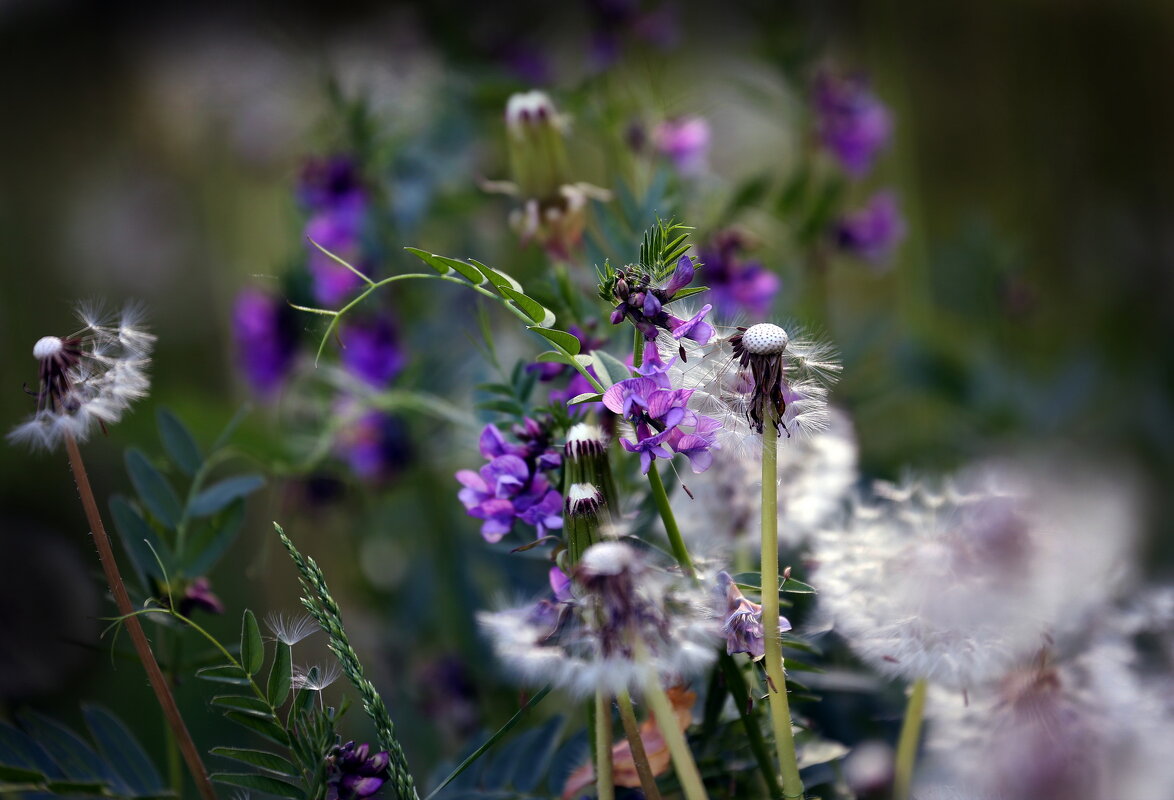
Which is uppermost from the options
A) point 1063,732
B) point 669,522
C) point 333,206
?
point 333,206

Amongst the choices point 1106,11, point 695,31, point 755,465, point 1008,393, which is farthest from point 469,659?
point 1106,11

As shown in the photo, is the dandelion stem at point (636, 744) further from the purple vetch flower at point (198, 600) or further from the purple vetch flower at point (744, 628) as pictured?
the purple vetch flower at point (198, 600)

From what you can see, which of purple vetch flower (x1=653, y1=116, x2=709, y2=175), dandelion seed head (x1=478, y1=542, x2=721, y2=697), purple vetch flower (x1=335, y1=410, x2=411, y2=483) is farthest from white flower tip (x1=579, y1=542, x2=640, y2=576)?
purple vetch flower (x1=335, y1=410, x2=411, y2=483)

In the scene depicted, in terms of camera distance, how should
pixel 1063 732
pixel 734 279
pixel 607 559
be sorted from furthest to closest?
pixel 734 279 < pixel 1063 732 < pixel 607 559

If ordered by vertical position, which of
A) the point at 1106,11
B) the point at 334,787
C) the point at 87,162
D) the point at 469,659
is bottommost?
the point at 469,659

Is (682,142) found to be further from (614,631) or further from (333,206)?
(614,631)

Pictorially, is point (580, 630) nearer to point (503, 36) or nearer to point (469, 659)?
point (469, 659)

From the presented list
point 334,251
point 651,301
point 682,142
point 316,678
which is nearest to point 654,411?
point 651,301
